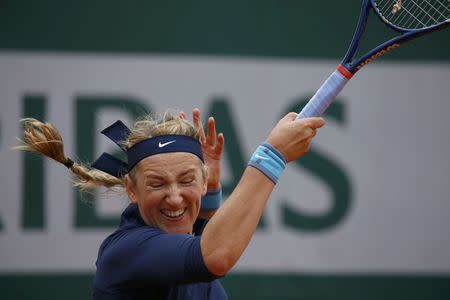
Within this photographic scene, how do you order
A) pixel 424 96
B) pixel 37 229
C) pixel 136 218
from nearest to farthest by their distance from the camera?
pixel 136 218 → pixel 37 229 → pixel 424 96

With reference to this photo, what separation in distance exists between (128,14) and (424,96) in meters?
1.78

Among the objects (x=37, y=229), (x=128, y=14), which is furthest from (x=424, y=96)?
(x=37, y=229)

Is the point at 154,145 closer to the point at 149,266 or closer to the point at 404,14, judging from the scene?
the point at 149,266

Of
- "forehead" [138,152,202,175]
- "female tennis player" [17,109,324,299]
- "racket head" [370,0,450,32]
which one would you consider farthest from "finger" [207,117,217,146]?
"racket head" [370,0,450,32]

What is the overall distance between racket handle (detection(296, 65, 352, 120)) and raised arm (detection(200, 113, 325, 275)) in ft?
0.23

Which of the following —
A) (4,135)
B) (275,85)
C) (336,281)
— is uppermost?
(275,85)

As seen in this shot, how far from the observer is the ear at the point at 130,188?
7.89 feet

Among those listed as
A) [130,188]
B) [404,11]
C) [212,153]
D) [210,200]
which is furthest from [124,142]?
[404,11]

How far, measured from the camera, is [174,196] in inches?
89.0

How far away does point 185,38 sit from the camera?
16.1ft

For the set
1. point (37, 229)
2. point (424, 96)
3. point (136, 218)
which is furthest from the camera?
point (424, 96)

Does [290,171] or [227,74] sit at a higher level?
[227,74]

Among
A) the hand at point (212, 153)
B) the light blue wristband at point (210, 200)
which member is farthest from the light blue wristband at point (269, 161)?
the light blue wristband at point (210, 200)

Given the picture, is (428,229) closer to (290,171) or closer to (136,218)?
(290,171)
